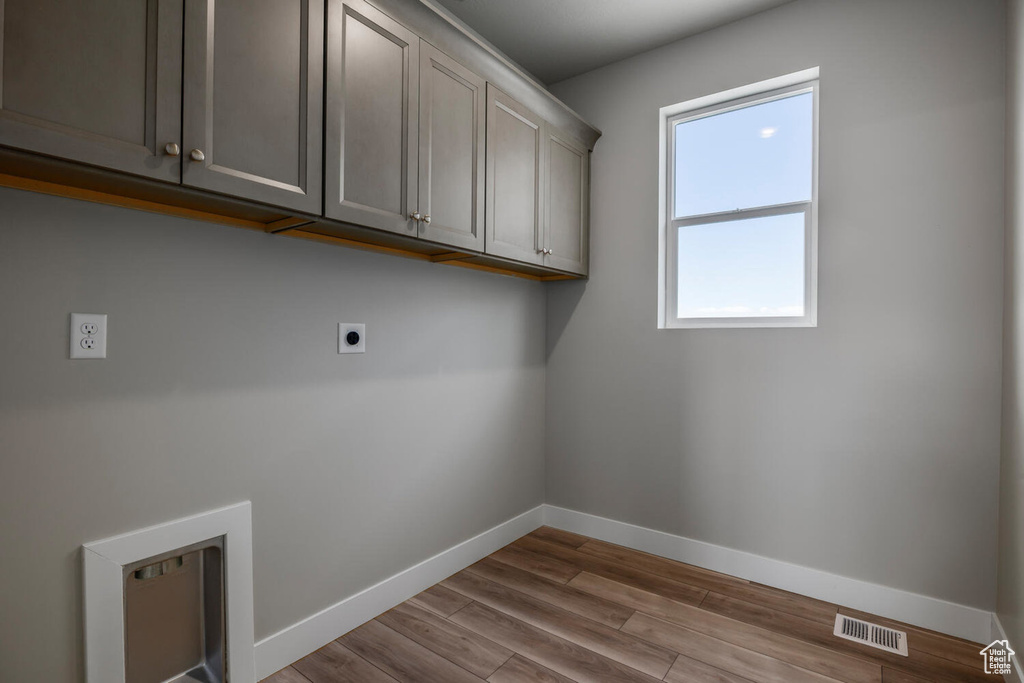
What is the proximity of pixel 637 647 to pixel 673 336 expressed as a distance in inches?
59.6

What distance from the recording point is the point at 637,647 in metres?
1.97

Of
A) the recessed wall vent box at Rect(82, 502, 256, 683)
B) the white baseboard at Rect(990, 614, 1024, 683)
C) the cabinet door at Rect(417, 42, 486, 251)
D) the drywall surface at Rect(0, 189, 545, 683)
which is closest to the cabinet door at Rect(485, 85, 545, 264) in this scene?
the cabinet door at Rect(417, 42, 486, 251)

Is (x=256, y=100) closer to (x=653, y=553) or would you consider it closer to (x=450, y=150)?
(x=450, y=150)

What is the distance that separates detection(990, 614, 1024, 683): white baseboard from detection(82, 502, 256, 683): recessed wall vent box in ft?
8.24

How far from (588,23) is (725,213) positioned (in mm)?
1201

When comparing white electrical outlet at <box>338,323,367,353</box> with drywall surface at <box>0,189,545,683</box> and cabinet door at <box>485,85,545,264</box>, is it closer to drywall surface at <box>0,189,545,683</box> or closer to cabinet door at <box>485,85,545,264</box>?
drywall surface at <box>0,189,545,683</box>

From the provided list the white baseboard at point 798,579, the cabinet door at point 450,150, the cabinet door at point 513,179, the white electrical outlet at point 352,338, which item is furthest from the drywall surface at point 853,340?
the white electrical outlet at point 352,338

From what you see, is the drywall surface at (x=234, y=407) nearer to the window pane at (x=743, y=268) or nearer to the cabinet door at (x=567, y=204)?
the cabinet door at (x=567, y=204)

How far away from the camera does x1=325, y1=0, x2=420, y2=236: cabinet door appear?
1.62 metres

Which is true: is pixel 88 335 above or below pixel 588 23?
below

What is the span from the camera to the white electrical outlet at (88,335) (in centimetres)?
136

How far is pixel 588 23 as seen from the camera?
2580mm

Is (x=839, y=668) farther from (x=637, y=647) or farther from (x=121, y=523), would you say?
(x=121, y=523)
